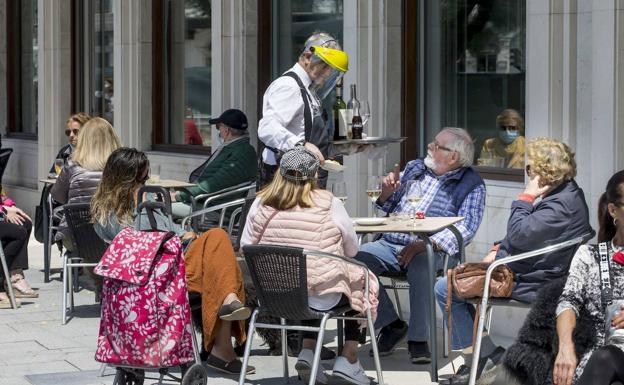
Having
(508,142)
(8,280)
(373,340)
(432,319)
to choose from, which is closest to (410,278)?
(432,319)

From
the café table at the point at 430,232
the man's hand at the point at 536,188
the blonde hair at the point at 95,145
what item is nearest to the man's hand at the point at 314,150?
the café table at the point at 430,232

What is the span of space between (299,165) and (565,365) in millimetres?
1901

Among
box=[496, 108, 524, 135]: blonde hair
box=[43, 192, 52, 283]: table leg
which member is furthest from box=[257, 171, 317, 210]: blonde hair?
box=[43, 192, 52, 283]: table leg

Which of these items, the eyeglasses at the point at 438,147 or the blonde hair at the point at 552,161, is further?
the eyeglasses at the point at 438,147

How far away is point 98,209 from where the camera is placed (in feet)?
26.6

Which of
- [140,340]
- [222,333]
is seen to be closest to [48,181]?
[222,333]

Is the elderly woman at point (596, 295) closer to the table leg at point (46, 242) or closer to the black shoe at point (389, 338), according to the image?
the black shoe at point (389, 338)

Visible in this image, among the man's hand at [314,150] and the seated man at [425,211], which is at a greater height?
the man's hand at [314,150]

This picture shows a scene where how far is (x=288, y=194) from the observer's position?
680 centimetres

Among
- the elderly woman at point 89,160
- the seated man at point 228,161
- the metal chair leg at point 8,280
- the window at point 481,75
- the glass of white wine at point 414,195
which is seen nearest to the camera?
the glass of white wine at point 414,195

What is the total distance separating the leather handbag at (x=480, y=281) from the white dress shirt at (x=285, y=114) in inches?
62.7

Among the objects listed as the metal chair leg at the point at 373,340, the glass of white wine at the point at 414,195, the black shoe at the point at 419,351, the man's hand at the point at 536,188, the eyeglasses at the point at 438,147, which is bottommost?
the black shoe at the point at 419,351

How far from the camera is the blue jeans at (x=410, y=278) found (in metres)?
7.70

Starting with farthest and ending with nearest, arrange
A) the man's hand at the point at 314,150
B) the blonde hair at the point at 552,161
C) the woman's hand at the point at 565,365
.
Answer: the man's hand at the point at 314,150, the blonde hair at the point at 552,161, the woman's hand at the point at 565,365
